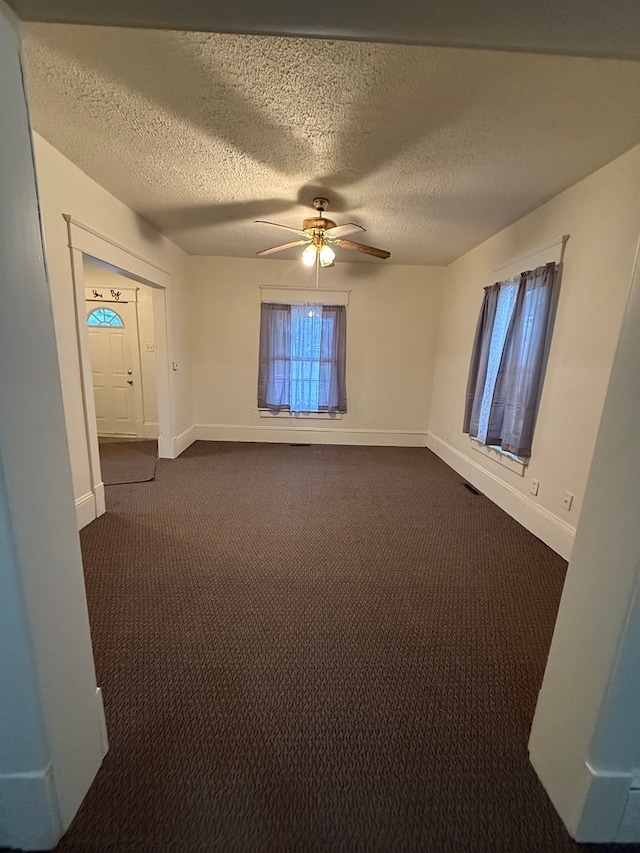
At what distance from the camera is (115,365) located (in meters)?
5.00

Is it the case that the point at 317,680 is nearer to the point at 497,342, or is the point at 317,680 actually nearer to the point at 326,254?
the point at 326,254

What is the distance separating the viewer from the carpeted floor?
0.98 m

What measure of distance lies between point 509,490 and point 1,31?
355 centimetres

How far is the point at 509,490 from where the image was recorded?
Result: 2998mm

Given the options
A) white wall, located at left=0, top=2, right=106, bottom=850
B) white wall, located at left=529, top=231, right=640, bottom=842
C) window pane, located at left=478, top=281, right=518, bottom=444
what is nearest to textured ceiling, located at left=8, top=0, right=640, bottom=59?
white wall, located at left=0, top=2, right=106, bottom=850

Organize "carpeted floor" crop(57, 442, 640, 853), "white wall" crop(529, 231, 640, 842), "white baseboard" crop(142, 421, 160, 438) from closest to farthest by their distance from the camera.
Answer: "white wall" crop(529, 231, 640, 842) → "carpeted floor" crop(57, 442, 640, 853) → "white baseboard" crop(142, 421, 160, 438)

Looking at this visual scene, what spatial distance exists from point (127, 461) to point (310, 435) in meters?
2.38

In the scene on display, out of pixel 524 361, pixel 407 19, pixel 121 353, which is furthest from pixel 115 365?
pixel 407 19

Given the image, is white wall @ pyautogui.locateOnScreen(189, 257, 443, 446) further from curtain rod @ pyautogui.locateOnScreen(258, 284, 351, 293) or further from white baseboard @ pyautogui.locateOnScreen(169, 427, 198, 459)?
white baseboard @ pyautogui.locateOnScreen(169, 427, 198, 459)

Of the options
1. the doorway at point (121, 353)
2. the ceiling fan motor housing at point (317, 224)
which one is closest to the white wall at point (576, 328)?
the ceiling fan motor housing at point (317, 224)

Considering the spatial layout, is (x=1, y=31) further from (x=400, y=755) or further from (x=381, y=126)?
(x=400, y=755)

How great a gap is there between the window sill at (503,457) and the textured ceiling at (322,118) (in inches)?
79.5

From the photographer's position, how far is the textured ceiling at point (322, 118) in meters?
1.36

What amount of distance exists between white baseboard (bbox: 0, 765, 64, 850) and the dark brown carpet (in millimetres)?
2801
